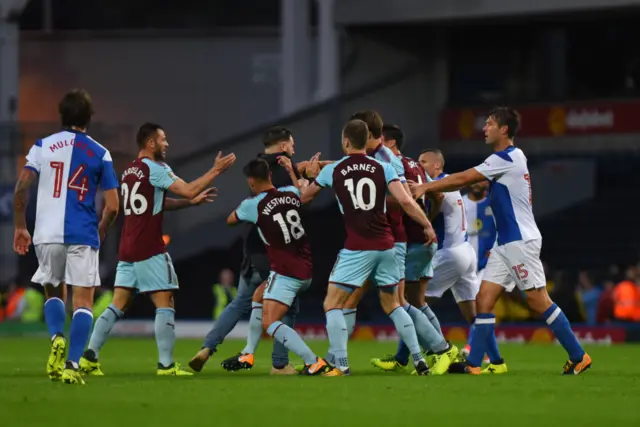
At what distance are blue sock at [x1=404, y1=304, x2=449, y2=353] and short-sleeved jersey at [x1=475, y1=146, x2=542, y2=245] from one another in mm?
1049

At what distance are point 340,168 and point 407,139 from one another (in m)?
22.0

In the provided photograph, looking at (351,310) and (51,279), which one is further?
(351,310)

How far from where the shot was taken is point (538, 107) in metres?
35.6

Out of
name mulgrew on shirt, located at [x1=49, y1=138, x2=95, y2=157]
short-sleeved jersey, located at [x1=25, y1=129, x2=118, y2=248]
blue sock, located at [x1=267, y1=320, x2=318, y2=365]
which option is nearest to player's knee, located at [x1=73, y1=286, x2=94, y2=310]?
short-sleeved jersey, located at [x1=25, y1=129, x2=118, y2=248]

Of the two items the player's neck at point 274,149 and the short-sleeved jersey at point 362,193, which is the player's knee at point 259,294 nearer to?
the player's neck at point 274,149

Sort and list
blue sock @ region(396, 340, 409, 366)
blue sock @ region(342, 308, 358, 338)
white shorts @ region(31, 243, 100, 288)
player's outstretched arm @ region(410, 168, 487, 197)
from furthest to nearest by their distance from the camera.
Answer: blue sock @ region(396, 340, 409, 366) → blue sock @ region(342, 308, 358, 338) → player's outstretched arm @ region(410, 168, 487, 197) → white shorts @ region(31, 243, 100, 288)

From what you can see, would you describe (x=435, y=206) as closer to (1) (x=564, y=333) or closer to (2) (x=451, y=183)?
(2) (x=451, y=183)

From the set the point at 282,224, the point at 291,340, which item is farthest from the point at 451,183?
the point at 291,340

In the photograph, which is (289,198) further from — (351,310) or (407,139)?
(407,139)

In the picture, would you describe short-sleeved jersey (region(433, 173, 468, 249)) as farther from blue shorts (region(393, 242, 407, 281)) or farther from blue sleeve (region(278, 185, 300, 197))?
blue sleeve (region(278, 185, 300, 197))

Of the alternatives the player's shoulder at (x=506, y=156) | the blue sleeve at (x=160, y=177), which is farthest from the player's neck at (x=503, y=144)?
the blue sleeve at (x=160, y=177)

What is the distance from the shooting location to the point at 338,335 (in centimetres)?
1349

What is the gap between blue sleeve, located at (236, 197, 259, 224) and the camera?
13.9 meters

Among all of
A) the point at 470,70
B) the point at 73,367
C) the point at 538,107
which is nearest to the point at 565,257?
the point at 538,107
